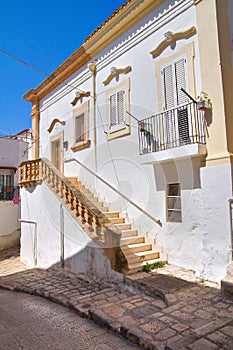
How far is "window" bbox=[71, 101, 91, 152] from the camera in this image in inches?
399

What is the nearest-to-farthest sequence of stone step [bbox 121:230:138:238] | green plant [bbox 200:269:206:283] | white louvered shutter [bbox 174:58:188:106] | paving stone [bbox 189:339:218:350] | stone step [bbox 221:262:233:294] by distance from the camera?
1. paving stone [bbox 189:339:218:350]
2. stone step [bbox 221:262:233:294]
3. green plant [bbox 200:269:206:283]
4. white louvered shutter [bbox 174:58:188:106]
5. stone step [bbox 121:230:138:238]

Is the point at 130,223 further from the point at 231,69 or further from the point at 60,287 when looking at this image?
the point at 231,69

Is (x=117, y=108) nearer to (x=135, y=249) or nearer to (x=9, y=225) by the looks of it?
(x=135, y=249)

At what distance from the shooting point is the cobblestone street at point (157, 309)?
3337mm

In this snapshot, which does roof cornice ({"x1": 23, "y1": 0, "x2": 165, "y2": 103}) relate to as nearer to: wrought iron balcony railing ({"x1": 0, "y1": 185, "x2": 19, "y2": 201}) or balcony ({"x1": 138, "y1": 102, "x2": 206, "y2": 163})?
balcony ({"x1": 138, "y1": 102, "x2": 206, "y2": 163})

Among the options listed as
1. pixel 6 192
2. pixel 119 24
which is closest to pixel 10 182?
pixel 6 192

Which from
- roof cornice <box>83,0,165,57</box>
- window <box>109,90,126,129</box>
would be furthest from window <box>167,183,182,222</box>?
roof cornice <box>83,0,165,57</box>

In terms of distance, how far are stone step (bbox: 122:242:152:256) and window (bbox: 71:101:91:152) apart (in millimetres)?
4487

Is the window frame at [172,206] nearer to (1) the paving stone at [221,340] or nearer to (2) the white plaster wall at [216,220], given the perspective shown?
(2) the white plaster wall at [216,220]

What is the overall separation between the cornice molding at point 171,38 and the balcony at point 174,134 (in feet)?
5.83

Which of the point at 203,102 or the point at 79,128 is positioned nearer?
the point at 203,102

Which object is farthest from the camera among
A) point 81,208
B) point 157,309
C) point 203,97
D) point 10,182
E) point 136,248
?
point 10,182

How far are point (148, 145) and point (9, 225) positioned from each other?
924cm

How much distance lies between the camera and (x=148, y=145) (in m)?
7.41
